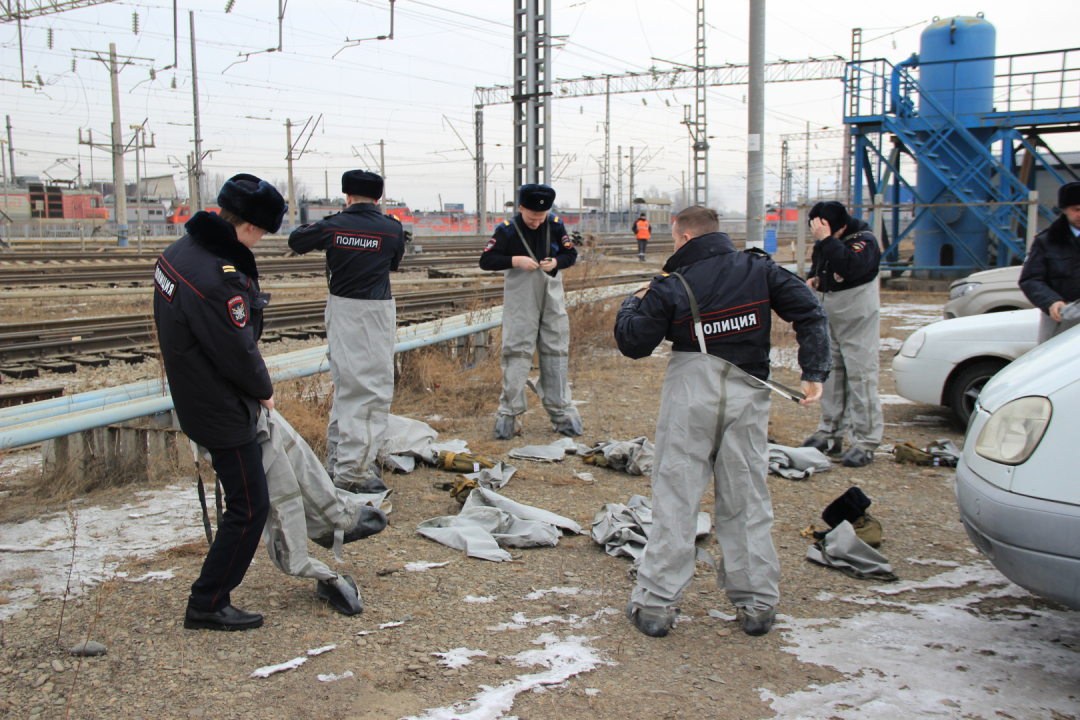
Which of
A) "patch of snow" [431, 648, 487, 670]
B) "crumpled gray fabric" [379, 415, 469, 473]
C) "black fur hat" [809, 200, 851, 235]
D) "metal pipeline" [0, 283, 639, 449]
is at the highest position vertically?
"black fur hat" [809, 200, 851, 235]

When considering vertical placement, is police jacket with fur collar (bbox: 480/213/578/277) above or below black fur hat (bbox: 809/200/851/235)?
below

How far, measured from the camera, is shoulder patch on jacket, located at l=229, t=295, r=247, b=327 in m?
3.19

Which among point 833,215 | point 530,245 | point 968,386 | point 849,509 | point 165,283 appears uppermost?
point 833,215

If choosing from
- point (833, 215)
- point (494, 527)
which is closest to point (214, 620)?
point (494, 527)

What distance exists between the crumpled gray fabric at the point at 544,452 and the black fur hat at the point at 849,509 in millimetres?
2284

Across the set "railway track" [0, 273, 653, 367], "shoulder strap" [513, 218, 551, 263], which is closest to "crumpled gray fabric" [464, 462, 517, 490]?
"shoulder strap" [513, 218, 551, 263]

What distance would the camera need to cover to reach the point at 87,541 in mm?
4441

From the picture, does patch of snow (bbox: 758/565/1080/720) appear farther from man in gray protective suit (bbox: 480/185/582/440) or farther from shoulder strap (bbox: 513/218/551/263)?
shoulder strap (bbox: 513/218/551/263)

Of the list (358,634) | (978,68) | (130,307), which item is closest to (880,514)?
(358,634)

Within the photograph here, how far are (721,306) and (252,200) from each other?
6.47 ft

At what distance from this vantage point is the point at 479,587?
415 centimetres

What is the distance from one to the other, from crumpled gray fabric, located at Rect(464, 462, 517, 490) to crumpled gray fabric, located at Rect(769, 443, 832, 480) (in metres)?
1.91

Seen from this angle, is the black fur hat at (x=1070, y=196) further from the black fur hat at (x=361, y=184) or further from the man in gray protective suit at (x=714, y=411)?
the black fur hat at (x=361, y=184)

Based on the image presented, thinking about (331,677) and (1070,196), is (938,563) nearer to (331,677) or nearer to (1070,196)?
(1070,196)
